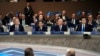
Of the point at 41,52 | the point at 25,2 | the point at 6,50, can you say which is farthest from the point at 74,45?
the point at 25,2

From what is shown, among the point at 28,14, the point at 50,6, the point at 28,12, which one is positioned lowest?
the point at 28,14

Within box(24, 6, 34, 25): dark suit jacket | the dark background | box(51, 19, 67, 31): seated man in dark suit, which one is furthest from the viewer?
the dark background

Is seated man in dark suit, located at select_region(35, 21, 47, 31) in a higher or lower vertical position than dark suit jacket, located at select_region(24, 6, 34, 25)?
higher

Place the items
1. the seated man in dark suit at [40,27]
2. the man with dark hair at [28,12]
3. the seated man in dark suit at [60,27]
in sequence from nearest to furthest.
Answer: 1. the seated man in dark suit at [60,27]
2. the seated man in dark suit at [40,27]
3. the man with dark hair at [28,12]

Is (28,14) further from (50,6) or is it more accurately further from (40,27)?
(40,27)

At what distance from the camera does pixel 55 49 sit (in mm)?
13016

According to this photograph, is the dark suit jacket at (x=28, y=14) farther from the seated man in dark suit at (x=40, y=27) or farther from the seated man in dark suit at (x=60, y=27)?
the seated man in dark suit at (x=60, y=27)

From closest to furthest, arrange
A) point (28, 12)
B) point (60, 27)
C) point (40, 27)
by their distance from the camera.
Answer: point (60, 27) → point (40, 27) → point (28, 12)

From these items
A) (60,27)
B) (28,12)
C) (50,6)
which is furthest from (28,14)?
(60,27)

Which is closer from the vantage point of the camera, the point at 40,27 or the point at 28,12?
the point at 40,27

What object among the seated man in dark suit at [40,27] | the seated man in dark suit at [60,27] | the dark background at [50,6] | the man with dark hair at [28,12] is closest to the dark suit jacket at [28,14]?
the man with dark hair at [28,12]

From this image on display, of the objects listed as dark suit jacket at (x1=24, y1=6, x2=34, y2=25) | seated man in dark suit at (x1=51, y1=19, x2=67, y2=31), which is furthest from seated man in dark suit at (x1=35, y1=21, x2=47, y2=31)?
dark suit jacket at (x1=24, y1=6, x2=34, y2=25)

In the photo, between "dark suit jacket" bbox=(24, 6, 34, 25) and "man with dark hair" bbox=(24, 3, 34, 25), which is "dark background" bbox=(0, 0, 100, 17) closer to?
"man with dark hair" bbox=(24, 3, 34, 25)

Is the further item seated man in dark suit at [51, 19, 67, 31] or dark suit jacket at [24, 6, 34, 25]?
dark suit jacket at [24, 6, 34, 25]
